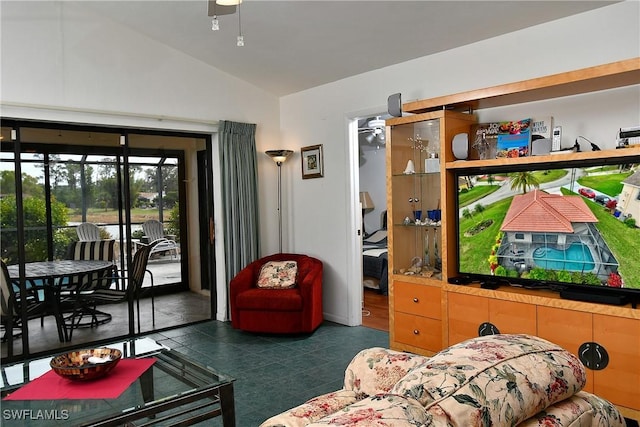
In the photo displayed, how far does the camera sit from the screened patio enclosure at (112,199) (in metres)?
4.31

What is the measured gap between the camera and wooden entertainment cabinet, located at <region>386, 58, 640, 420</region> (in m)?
2.86

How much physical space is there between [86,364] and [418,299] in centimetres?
246

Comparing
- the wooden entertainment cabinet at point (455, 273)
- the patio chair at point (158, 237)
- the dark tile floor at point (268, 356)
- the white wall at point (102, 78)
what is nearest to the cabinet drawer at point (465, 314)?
the wooden entertainment cabinet at point (455, 273)

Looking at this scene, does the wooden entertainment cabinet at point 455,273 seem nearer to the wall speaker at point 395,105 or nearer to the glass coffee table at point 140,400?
the wall speaker at point 395,105

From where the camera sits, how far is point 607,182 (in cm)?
298

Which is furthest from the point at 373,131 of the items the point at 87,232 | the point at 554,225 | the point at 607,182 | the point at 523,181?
the point at 607,182

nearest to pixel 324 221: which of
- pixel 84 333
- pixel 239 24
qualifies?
pixel 239 24

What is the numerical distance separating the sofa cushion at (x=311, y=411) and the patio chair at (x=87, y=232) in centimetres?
369

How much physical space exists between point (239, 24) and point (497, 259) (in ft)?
9.15

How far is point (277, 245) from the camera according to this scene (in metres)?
5.91

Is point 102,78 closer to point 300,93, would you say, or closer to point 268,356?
point 300,93

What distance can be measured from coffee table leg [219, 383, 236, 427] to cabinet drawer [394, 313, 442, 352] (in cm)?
192

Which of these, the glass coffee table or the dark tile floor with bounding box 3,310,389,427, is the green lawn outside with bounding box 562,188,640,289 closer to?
the dark tile floor with bounding box 3,310,389,427

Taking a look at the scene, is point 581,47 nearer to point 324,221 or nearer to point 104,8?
point 324,221
